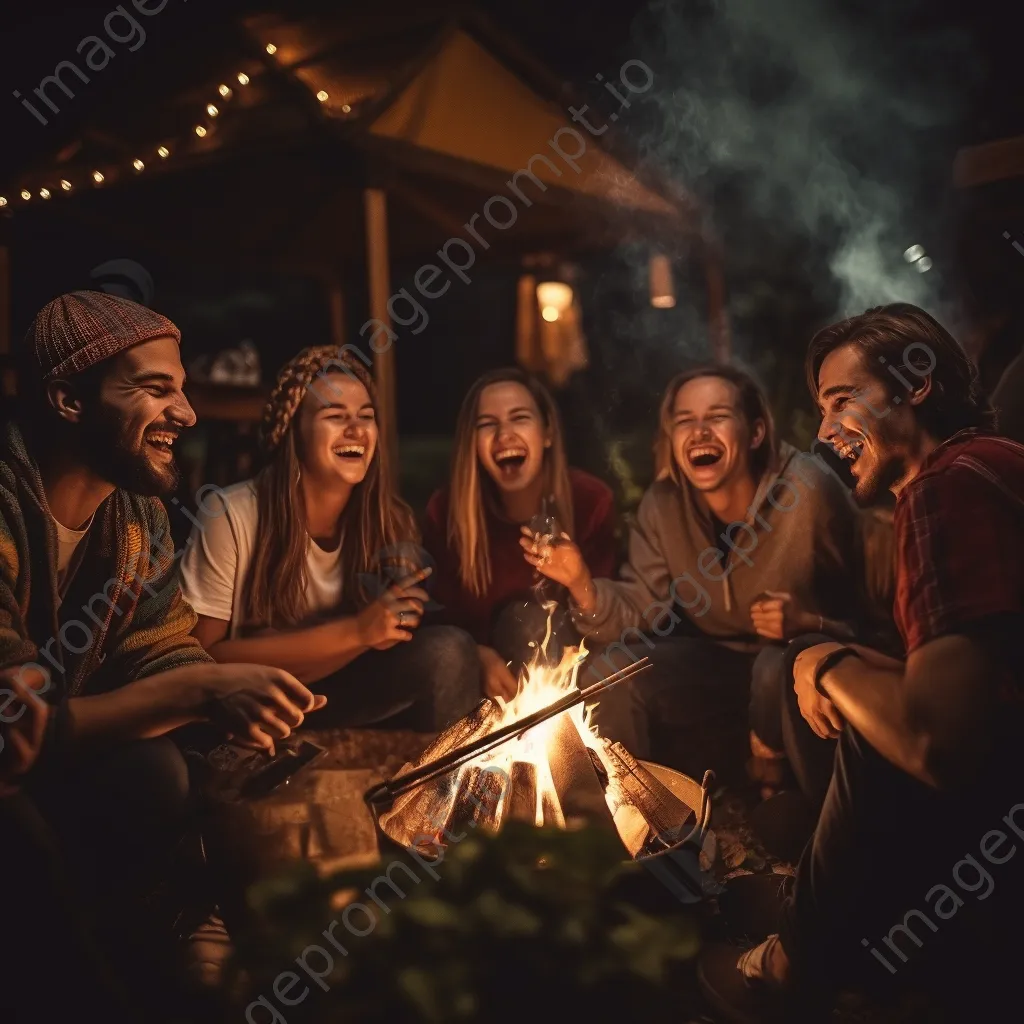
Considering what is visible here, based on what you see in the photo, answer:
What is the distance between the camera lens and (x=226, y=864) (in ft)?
13.4

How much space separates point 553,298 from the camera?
30.3 feet

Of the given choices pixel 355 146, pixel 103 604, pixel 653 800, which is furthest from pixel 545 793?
pixel 355 146

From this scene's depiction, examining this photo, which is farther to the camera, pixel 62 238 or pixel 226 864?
pixel 62 238

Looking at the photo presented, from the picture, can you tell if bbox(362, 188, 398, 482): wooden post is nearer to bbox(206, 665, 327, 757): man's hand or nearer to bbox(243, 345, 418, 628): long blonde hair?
bbox(243, 345, 418, 628): long blonde hair

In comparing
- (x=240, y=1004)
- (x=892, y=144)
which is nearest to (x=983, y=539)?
(x=240, y=1004)

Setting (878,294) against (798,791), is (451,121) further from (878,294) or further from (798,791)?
(798,791)

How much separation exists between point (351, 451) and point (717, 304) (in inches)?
157

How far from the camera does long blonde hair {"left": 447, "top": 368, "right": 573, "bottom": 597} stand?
17.0 ft

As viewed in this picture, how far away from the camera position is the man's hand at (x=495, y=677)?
4.97 meters

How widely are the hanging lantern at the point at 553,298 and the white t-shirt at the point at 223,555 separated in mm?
5118

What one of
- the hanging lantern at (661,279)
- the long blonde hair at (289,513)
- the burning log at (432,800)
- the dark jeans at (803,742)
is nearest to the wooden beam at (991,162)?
the dark jeans at (803,742)

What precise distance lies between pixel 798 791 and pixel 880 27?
4.64m

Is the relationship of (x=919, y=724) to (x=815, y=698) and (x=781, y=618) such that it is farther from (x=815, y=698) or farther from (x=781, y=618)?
(x=781, y=618)

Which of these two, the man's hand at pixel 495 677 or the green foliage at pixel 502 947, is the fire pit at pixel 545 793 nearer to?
the green foliage at pixel 502 947
